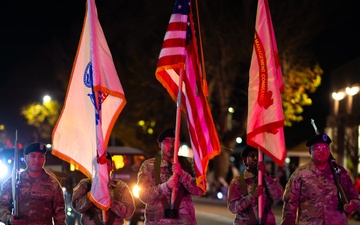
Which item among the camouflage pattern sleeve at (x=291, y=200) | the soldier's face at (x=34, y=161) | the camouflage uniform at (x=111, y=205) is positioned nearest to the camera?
the camouflage pattern sleeve at (x=291, y=200)

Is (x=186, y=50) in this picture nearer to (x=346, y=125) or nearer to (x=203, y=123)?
(x=203, y=123)

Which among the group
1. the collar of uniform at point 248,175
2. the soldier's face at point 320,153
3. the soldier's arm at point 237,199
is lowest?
the soldier's arm at point 237,199

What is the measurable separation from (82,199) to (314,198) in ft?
8.44

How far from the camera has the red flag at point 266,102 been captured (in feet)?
29.1

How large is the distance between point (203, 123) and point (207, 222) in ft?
42.0

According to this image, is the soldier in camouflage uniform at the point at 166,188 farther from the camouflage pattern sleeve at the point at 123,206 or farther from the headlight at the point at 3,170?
the headlight at the point at 3,170

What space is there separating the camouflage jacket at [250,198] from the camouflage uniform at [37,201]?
1.94m

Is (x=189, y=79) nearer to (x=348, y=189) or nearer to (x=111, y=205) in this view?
(x=111, y=205)

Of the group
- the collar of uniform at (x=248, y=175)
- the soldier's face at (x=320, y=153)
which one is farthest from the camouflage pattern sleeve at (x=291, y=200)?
the collar of uniform at (x=248, y=175)

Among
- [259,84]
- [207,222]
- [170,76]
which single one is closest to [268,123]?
[259,84]

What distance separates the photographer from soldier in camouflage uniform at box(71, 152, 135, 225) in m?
8.68

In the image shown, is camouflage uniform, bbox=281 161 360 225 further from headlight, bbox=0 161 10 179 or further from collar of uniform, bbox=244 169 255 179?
headlight, bbox=0 161 10 179

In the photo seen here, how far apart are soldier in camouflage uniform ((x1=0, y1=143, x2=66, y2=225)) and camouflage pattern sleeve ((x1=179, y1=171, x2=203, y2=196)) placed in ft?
4.76

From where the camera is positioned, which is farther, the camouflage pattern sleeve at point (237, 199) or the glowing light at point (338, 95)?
the glowing light at point (338, 95)
